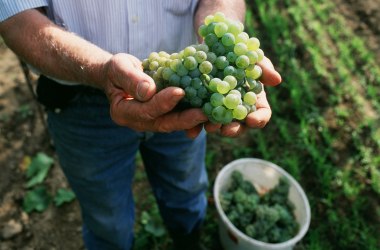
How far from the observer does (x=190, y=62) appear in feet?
4.69

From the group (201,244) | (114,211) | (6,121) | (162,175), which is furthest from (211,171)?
(6,121)

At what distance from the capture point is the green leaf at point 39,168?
3358mm

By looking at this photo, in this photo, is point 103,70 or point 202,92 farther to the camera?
point 103,70

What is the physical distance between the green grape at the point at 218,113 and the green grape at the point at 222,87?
6 centimetres

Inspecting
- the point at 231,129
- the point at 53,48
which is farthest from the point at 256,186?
the point at 53,48

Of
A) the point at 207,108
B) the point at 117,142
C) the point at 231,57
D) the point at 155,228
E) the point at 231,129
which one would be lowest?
the point at 155,228

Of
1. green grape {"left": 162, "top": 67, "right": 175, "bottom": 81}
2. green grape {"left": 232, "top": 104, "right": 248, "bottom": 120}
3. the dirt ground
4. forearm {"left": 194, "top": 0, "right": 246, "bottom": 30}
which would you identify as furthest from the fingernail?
the dirt ground

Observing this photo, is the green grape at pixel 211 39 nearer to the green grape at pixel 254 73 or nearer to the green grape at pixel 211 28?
the green grape at pixel 211 28

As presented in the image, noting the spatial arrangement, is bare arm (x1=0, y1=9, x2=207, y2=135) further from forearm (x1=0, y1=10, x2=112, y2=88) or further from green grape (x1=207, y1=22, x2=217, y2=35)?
green grape (x1=207, y1=22, x2=217, y2=35)

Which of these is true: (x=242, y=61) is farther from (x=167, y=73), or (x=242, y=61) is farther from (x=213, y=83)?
(x=167, y=73)

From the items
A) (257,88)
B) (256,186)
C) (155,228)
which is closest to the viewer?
(257,88)

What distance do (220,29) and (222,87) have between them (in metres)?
0.25

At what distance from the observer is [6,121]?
369cm

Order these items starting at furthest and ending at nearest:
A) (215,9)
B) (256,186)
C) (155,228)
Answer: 1. (256,186)
2. (155,228)
3. (215,9)
